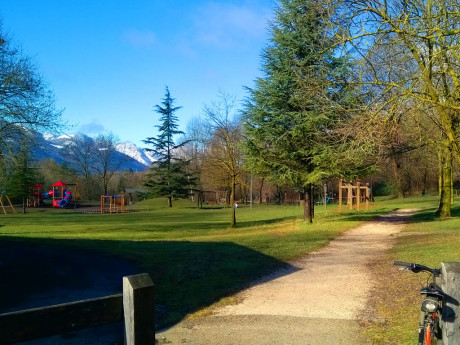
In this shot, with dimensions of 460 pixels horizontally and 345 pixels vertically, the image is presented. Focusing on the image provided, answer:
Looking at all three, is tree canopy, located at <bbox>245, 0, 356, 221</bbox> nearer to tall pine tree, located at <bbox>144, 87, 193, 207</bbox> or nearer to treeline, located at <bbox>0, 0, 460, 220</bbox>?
treeline, located at <bbox>0, 0, 460, 220</bbox>

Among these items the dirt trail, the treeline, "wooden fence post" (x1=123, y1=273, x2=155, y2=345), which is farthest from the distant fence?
the treeline

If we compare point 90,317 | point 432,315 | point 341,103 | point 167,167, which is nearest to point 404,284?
point 432,315

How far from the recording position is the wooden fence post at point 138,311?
2.53 meters

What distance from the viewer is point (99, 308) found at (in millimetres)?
2666

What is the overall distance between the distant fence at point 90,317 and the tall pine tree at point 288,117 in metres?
17.9

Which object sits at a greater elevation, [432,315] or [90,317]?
[90,317]

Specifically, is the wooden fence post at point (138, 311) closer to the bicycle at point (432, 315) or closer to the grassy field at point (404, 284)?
the bicycle at point (432, 315)

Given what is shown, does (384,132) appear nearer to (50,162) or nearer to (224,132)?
(224,132)

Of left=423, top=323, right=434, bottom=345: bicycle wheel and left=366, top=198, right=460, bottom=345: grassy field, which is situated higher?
left=423, top=323, right=434, bottom=345: bicycle wheel

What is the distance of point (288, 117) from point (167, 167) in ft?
145

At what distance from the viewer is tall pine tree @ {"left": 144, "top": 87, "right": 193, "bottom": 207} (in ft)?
205

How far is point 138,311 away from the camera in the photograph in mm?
2539

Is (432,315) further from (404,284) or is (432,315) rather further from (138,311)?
(404,284)

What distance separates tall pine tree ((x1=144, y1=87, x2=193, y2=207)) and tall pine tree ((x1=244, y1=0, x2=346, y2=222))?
41332 mm
